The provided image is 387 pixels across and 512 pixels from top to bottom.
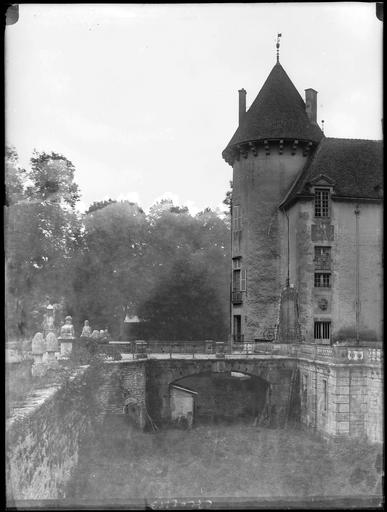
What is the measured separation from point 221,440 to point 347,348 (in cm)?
434

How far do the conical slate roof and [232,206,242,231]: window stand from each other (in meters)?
2.13

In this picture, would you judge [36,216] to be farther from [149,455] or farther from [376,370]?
[376,370]

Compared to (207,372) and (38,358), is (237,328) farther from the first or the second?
(38,358)

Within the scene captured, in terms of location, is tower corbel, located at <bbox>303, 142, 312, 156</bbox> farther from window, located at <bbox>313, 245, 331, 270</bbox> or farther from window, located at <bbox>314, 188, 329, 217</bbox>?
window, located at <bbox>313, 245, 331, 270</bbox>

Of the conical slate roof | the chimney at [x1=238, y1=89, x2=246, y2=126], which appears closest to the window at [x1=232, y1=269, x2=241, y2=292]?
the conical slate roof

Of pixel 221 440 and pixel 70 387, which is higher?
pixel 70 387

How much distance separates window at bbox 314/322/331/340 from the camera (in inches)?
605

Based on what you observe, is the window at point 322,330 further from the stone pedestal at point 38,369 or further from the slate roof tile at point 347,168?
the stone pedestal at point 38,369

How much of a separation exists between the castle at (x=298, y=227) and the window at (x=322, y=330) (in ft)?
0.10

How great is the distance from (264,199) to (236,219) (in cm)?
121

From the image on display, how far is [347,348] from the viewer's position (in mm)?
14492

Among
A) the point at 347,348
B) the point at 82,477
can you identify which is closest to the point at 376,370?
the point at 347,348

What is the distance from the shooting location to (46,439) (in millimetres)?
9945

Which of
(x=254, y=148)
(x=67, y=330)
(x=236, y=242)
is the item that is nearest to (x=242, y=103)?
(x=254, y=148)
